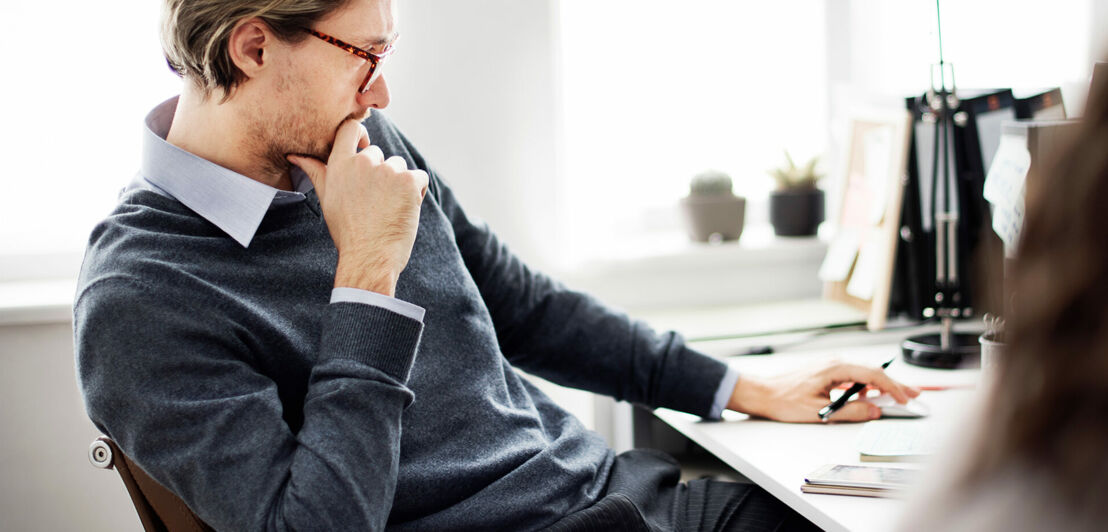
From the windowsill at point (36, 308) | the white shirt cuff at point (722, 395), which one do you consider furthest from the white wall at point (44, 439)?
the white shirt cuff at point (722, 395)

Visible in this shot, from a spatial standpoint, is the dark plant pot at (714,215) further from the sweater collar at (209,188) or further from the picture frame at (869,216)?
the sweater collar at (209,188)

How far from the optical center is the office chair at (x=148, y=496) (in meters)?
0.96

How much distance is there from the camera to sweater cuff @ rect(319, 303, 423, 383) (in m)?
1.00

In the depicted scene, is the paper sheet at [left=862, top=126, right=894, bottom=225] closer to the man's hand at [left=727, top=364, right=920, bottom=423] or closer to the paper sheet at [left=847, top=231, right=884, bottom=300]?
the paper sheet at [left=847, top=231, right=884, bottom=300]

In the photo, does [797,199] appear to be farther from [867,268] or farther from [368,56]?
[368,56]

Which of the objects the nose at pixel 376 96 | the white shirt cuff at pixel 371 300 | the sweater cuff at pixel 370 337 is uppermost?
the nose at pixel 376 96

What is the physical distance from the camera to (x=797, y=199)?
2127mm

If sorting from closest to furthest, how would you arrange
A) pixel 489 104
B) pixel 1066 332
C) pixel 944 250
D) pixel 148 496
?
pixel 1066 332 < pixel 148 496 < pixel 944 250 < pixel 489 104

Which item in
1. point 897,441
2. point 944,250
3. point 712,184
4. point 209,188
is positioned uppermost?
point 209,188

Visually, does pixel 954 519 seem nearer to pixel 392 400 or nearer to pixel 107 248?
pixel 392 400

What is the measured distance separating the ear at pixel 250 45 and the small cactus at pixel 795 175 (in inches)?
51.3

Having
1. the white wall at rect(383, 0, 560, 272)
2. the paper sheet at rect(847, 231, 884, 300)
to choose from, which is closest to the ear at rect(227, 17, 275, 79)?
the white wall at rect(383, 0, 560, 272)

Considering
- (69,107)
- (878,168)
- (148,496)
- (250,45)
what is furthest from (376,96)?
(878,168)

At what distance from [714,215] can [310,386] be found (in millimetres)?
1246
